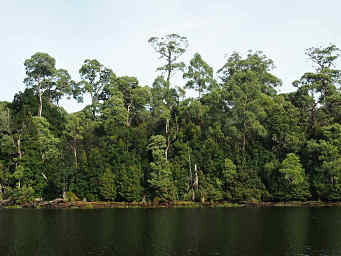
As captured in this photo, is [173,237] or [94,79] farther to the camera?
[94,79]

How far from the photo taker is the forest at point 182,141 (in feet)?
221

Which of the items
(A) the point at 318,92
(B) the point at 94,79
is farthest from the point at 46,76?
(A) the point at 318,92

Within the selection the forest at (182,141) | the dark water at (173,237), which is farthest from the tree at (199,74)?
the dark water at (173,237)

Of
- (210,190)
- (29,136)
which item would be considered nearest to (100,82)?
(29,136)

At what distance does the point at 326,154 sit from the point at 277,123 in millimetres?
10167

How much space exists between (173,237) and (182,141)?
44.1 meters

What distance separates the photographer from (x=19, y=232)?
34000mm

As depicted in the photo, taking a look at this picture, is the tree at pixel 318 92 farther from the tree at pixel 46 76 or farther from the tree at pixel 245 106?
the tree at pixel 46 76

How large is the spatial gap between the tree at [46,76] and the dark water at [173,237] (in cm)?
4641

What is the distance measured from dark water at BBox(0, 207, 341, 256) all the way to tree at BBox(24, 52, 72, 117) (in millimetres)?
46408

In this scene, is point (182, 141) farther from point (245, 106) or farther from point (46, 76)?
point (46, 76)

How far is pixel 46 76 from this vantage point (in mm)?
83438

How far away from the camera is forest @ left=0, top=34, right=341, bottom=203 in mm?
67375

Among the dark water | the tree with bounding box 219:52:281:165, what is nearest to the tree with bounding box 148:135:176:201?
the tree with bounding box 219:52:281:165
